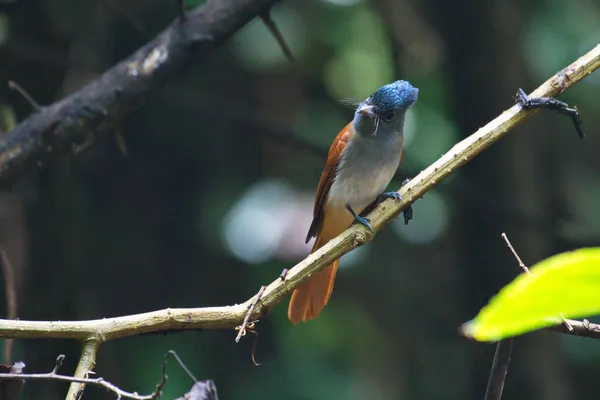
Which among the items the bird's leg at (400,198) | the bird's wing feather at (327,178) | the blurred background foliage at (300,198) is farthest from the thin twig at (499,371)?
the blurred background foliage at (300,198)

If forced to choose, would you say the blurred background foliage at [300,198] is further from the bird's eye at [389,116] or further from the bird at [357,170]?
the bird's eye at [389,116]

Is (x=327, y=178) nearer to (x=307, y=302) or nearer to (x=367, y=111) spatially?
(x=367, y=111)

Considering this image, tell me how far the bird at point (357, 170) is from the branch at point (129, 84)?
478 millimetres

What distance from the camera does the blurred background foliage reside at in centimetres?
263

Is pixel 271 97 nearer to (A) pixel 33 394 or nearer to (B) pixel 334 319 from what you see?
(B) pixel 334 319

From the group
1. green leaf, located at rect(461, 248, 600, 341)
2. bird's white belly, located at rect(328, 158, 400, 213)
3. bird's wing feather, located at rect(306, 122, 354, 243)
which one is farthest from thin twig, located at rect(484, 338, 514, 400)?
bird's wing feather, located at rect(306, 122, 354, 243)

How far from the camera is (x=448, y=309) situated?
125 inches

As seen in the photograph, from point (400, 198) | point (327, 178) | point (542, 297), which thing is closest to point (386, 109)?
point (327, 178)

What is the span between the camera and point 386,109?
7.07 ft

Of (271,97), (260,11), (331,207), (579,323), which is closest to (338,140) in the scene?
(331,207)

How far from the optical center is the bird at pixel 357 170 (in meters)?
2.09

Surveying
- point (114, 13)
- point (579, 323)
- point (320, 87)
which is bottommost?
point (579, 323)

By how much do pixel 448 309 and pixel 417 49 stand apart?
1.22 metres

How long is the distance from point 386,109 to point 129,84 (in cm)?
78
